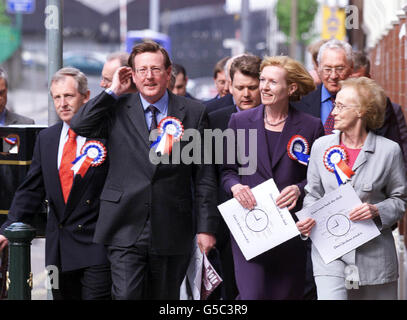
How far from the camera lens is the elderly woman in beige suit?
17.9 ft

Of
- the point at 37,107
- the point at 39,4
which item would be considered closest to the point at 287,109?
the point at 37,107

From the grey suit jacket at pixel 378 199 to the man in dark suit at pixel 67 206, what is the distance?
1407 mm

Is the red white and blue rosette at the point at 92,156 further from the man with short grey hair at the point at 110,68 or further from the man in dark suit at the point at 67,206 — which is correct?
the man with short grey hair at the point at 110,68

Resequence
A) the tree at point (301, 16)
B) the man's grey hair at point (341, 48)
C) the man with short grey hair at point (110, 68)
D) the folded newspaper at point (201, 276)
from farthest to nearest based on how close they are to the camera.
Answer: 1. the tree at point (301, 16)
2. the man with short grey hair at point (110, 68)
3. the man's grey hair at point (341, 48)
4. the folded newspaper at point (201, 276)

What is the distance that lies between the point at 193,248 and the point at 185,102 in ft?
3.00

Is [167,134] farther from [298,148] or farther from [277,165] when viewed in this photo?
[298,148]

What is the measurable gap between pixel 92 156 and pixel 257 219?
3.59 feet

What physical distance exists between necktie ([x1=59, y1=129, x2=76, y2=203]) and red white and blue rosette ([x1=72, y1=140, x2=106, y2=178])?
120mm

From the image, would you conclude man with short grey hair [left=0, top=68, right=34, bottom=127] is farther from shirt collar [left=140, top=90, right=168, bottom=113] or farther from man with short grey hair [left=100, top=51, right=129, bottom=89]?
shirt collar [left=140, top=90, right=168, bottom=113]

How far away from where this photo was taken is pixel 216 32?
55.4m

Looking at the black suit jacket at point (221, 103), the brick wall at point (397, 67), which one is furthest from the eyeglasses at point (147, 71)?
the brick wall at point (397, 67)

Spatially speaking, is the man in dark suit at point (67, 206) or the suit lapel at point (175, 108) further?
the man in dark suit at point (67, 206)

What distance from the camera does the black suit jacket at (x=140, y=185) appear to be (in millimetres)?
5656
